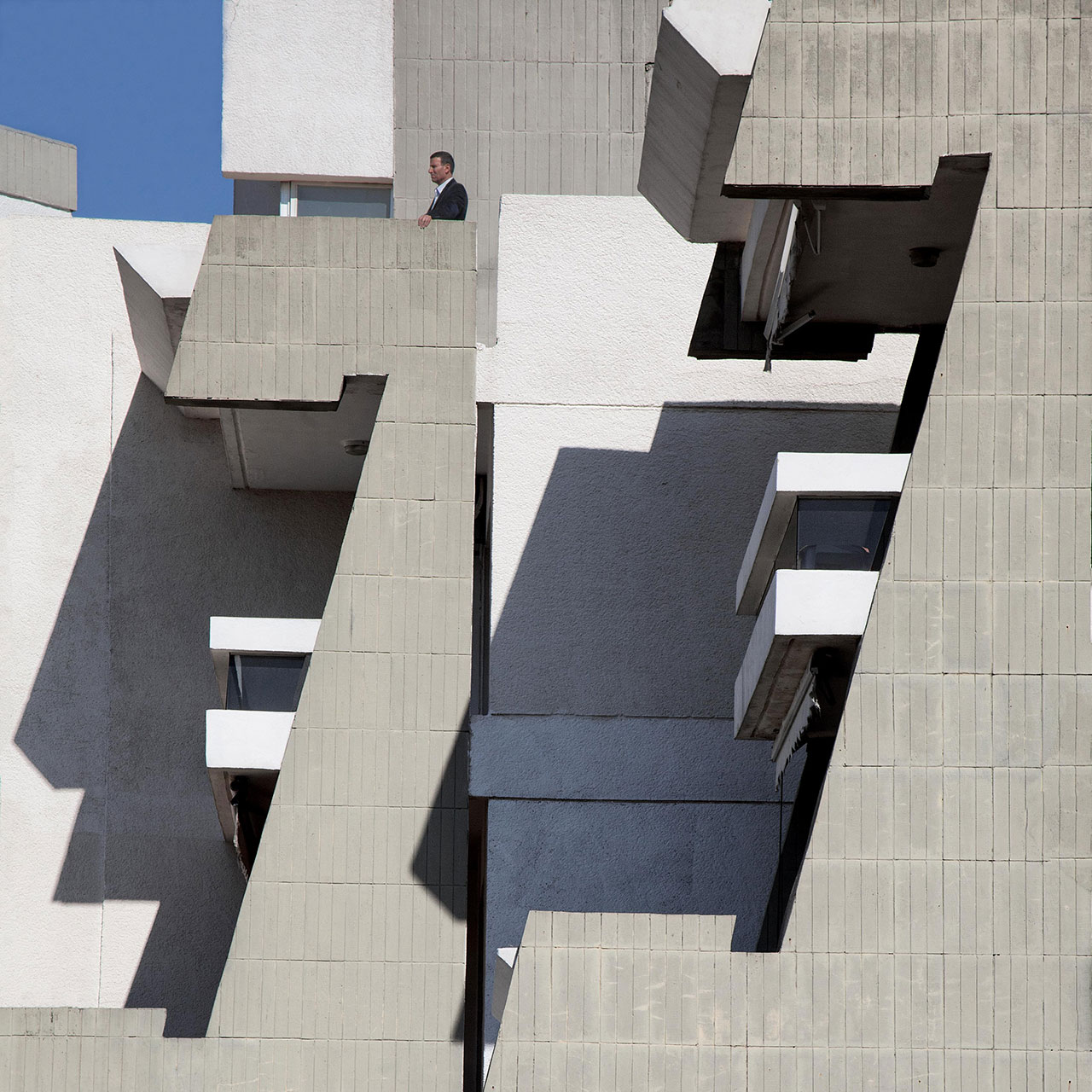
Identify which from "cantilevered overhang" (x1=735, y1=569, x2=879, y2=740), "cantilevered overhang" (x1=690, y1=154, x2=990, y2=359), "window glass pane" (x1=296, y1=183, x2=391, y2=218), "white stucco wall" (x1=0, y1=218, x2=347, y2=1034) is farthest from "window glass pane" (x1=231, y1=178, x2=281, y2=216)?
"cantilevered overhang" (x1=735, y1=569, x2=879, y2=740)

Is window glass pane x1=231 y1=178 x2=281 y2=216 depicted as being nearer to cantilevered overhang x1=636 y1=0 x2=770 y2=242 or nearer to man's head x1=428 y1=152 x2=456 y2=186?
man's head x1=428 y1=152 x2=456 y2=186

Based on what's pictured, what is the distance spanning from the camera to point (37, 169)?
32.3 meters

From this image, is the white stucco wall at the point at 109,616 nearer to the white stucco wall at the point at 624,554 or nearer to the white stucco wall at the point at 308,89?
the white stucco wall at the point at 308,89

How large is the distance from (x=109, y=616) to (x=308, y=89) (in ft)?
25.8

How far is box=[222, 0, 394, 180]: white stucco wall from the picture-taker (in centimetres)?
2327

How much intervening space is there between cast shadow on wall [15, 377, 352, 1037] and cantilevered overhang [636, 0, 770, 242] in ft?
24.2

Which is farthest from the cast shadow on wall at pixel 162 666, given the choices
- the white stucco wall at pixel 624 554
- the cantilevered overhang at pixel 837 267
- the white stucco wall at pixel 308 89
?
the cantilevered overhang at pixel 837 267

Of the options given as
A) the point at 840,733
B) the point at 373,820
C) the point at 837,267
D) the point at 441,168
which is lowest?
the point at 373,820

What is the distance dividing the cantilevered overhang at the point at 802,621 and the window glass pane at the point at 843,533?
25cm

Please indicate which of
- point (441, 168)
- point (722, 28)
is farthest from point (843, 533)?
point (441, 168)

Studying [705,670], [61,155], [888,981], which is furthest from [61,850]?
[61,155]

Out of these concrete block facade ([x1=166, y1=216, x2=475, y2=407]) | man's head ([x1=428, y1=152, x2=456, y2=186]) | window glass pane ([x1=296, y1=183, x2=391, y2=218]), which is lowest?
concrete block facade ([x1=166, y1=216, x2=475, y2=407])

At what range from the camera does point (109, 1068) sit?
15.8 meters

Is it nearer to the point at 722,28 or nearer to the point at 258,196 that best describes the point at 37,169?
the point at 258,196
